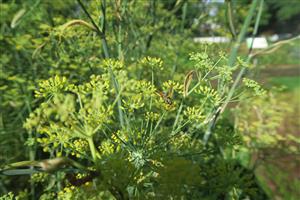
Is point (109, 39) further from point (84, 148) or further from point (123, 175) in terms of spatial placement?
point (123, 175)

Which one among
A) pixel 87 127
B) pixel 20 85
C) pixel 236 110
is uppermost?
pixel 87 127

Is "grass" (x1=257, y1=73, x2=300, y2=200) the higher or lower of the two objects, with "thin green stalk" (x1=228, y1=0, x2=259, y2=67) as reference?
lower

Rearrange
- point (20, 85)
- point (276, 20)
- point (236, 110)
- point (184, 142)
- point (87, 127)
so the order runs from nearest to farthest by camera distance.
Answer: point (87, 127) → point (184, 142) → point (20, 85) → point (236, 110) → point (276, 20)

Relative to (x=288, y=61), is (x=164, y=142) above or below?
above

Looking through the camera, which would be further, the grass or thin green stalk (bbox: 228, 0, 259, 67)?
the grass

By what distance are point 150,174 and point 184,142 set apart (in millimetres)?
140

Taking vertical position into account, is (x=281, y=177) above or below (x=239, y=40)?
below

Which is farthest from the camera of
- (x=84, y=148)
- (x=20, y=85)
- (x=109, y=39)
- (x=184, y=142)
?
(x=20, y=85)

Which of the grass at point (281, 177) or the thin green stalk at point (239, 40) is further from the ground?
the thin green stalk at point (239, 40)

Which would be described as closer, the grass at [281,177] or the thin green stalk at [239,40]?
the thin green stalk at [239,40]

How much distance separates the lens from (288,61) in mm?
17516

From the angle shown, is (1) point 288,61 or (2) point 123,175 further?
(1) point 288,61

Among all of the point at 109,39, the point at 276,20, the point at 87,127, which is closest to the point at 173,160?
the point at 87,127

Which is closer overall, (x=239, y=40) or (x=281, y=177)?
(x=239, y=40)
